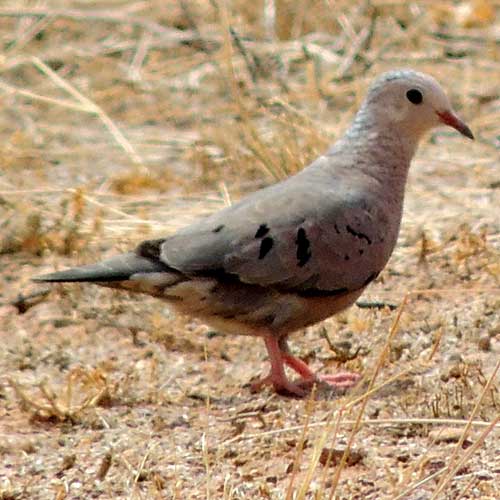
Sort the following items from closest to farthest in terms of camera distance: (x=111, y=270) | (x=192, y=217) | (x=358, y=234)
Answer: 1. (x=111, y=270)
2. (x=358, y=234)
3. (x=192, y=217)

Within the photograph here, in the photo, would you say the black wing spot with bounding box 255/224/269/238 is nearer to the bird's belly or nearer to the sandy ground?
the bird's belly

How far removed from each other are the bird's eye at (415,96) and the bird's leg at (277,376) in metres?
0.85

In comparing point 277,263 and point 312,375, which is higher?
point 277,263

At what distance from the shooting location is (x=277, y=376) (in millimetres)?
3826

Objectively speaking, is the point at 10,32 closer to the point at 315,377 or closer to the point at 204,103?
the point at 204,103

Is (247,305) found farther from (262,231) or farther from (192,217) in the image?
(192,217)

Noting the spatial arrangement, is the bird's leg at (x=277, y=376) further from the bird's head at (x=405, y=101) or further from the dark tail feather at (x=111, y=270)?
the bird's head at (x=405, y=101)

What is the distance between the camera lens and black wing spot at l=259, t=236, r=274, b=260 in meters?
3.77

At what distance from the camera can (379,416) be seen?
3.56 metres

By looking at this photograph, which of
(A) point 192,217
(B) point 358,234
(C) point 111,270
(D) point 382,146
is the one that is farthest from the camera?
(A) point 192,217

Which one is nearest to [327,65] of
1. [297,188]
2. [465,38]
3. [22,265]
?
[465,38]

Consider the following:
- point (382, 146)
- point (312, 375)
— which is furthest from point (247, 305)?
point (382, 146)

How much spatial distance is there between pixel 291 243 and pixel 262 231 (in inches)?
3.5

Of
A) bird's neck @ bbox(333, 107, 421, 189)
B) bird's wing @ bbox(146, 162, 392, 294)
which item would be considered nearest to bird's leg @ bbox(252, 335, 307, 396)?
bird's wing @ bbox(146, 162, 392, 294)
